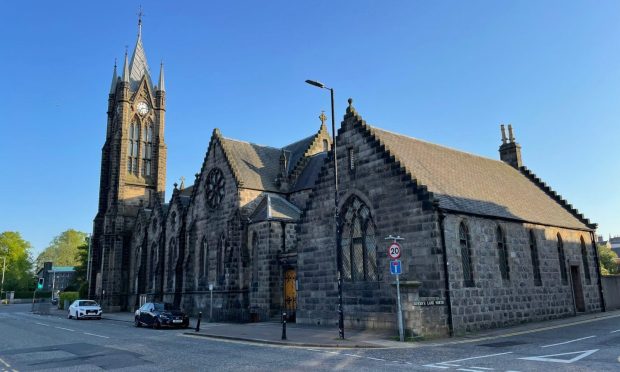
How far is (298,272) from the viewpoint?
25031 millimetres

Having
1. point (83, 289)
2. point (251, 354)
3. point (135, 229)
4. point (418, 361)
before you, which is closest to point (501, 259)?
point (418, 361)

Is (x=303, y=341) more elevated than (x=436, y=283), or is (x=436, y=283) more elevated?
(x=436, y=283)

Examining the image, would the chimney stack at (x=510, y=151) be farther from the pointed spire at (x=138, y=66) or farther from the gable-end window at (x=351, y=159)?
the pointed spire at (x=138, y=66)

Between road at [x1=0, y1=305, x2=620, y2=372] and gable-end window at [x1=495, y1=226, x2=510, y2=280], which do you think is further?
gable-end window at [x1=495, y1=226, x2=510, y2=280]

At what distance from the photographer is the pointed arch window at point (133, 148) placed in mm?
54219

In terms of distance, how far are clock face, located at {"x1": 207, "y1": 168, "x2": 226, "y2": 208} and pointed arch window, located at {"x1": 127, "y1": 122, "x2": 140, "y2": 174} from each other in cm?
2202

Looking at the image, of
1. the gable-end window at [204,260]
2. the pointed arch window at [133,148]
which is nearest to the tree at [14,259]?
the pointed arch window at [133,148]

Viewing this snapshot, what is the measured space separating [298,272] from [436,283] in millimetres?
8731

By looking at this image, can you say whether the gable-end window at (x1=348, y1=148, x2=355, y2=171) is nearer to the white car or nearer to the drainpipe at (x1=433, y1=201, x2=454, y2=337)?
the drainpipe at (x1=433, y1=201, x2=454, y2=337)

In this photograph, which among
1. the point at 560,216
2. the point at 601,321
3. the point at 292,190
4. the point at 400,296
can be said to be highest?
the point at 292,190

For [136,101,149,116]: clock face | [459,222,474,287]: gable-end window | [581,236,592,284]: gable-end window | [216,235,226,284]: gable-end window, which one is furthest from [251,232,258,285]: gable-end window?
[136,101,149,116]: clock face

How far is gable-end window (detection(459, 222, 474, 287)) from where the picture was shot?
66.0 feet

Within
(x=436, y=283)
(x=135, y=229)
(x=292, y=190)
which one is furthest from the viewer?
(x=135, y=229)

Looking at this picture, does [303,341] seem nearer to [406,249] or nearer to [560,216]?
[406,249]
